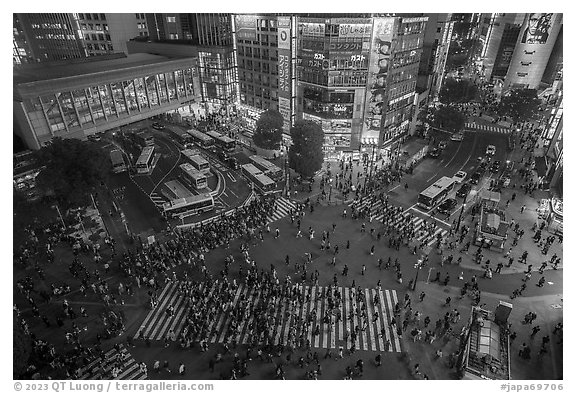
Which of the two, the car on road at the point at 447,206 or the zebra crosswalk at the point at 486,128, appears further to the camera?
the zebra crosswalk at the point at 486,128

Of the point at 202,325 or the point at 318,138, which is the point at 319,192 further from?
the point at 202,325

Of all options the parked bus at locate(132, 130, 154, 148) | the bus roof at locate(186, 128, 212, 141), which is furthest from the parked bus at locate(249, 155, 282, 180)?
the parked bus at locate(132, 130, 154, 148)

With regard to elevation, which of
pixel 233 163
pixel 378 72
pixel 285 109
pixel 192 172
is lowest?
pixel 233 163

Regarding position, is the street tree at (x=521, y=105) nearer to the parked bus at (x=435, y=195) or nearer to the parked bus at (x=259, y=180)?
the parked bus at (x=435, y=195)

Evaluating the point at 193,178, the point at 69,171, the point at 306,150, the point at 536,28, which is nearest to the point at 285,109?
the point at 306,150

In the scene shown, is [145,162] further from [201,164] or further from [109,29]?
[109,29]

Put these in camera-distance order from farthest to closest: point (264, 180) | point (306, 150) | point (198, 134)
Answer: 1. point (198, 134)
2. point (264, 180)
3. point (306, 150)

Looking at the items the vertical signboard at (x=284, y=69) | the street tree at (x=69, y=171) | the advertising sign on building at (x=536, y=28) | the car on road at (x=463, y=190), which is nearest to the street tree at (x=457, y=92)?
the advertising sign on building at (x=536, y=28)
